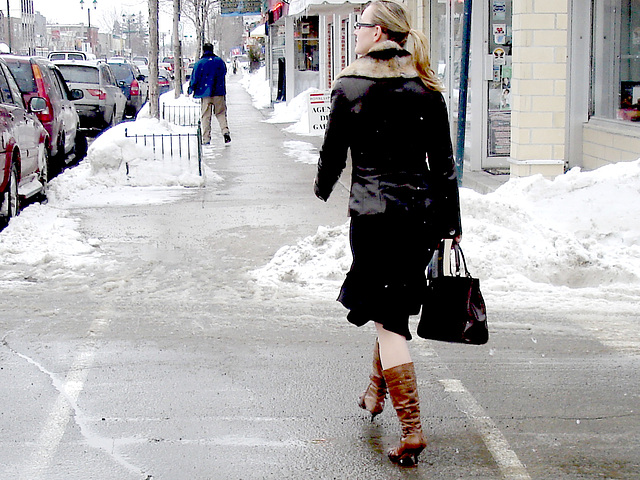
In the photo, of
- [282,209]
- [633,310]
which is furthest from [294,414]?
[282,209]

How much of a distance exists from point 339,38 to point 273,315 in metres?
20.6

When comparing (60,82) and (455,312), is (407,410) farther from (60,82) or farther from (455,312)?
(60,82)

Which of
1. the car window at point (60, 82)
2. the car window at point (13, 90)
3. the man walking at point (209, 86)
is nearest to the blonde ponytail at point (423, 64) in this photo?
the car window at point (13, 90)

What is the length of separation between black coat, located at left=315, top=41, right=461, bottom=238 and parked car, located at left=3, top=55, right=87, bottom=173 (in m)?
9.86

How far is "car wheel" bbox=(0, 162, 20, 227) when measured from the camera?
971 centimetres

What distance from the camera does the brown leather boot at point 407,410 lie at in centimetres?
396

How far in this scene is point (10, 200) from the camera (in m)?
9.83

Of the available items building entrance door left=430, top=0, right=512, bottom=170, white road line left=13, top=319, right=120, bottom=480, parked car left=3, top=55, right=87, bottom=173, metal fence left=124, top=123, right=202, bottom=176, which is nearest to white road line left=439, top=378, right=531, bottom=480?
white road line left=13, top=319, right=120, bottom=480

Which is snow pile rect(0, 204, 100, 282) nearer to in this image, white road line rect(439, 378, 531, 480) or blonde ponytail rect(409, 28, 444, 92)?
white road line rect(439, 378, 531, 480)

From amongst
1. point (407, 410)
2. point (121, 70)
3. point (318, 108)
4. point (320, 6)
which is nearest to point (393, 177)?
point (407, 410)

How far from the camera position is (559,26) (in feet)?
34.1

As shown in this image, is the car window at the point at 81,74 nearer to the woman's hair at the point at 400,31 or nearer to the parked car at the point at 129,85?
the parked car at the point at 129,85

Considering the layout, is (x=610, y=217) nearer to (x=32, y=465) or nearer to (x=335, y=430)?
(x=335, y=430)

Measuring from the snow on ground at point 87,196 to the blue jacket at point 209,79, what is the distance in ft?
7.97
